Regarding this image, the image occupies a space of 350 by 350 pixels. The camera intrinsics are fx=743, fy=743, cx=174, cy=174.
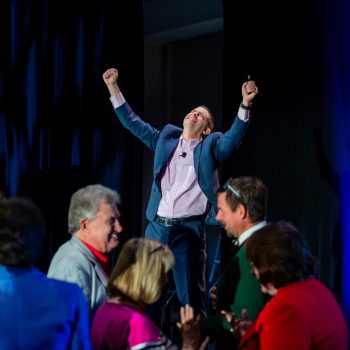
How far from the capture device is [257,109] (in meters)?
4.53

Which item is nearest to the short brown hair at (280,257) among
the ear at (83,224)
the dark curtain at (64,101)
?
the ear at (83,224)

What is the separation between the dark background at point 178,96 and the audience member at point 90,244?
1.64 metres

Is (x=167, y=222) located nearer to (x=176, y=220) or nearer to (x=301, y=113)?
(x=176, y=220)

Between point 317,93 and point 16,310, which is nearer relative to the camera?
point 16,310

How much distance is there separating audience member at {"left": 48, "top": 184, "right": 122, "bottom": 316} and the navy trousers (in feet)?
4.51

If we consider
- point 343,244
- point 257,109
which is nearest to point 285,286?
point 343,244

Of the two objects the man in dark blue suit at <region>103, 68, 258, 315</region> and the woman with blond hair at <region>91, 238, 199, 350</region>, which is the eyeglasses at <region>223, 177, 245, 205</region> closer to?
the woman with blond hair at <region>91, 238, 199, 350</region>

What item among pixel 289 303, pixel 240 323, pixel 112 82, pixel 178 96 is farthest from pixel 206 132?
pixel 178 96

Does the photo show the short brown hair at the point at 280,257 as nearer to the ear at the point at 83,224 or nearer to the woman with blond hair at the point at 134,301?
the woman with blond hair at the point at 134,301

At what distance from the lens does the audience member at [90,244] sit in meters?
2.55

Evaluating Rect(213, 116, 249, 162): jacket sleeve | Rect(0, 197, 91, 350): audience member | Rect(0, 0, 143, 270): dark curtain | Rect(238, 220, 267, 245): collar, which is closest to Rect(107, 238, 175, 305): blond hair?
Rect(0, 197, 91, 350): audience member

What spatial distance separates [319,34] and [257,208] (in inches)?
68.6

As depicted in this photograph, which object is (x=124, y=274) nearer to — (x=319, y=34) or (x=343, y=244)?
(x=343, y=244)

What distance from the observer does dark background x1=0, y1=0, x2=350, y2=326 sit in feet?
13.4
